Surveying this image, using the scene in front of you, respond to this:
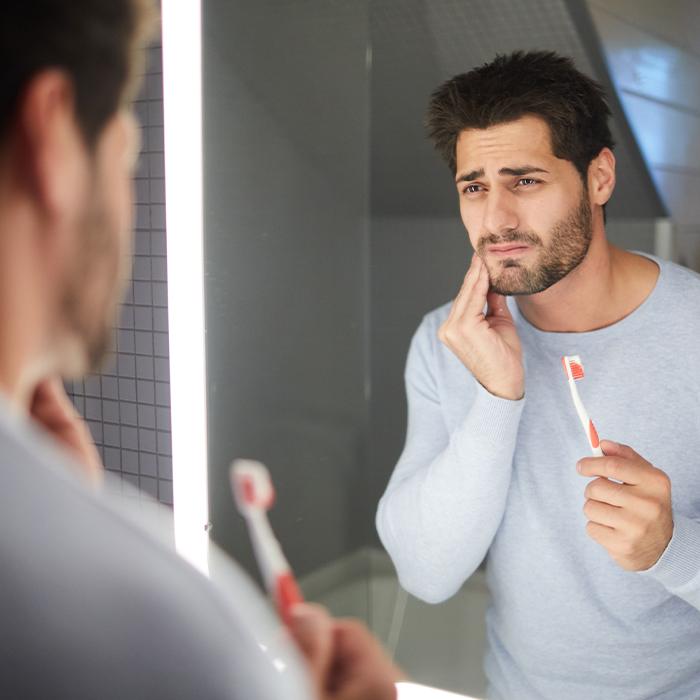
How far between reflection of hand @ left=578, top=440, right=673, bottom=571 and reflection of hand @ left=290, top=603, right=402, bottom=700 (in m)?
0.52

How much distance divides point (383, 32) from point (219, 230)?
37 centimetres

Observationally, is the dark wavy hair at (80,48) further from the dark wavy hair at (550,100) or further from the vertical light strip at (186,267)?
the vertical light strip at (186,267)

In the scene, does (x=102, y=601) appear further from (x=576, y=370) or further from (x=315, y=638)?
(x=576, y=370)

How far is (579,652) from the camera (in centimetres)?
101

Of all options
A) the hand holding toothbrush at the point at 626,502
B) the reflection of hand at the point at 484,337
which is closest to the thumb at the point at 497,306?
the reflection of hand at the point at 484,337

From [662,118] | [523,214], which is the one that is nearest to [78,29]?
[523,214]

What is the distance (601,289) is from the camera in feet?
3.17

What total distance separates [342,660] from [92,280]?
0.72 ft

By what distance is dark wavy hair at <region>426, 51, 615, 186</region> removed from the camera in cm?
95

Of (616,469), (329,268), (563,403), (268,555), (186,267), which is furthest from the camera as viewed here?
(329,268)

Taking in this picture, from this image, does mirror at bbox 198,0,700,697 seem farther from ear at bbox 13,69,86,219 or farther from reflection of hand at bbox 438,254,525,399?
ear at bbox 13,69,86,219

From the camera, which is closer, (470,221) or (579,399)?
(579,399)

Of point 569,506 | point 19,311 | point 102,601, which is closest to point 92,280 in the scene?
point 19,311

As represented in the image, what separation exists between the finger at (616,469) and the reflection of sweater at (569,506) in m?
0.07
